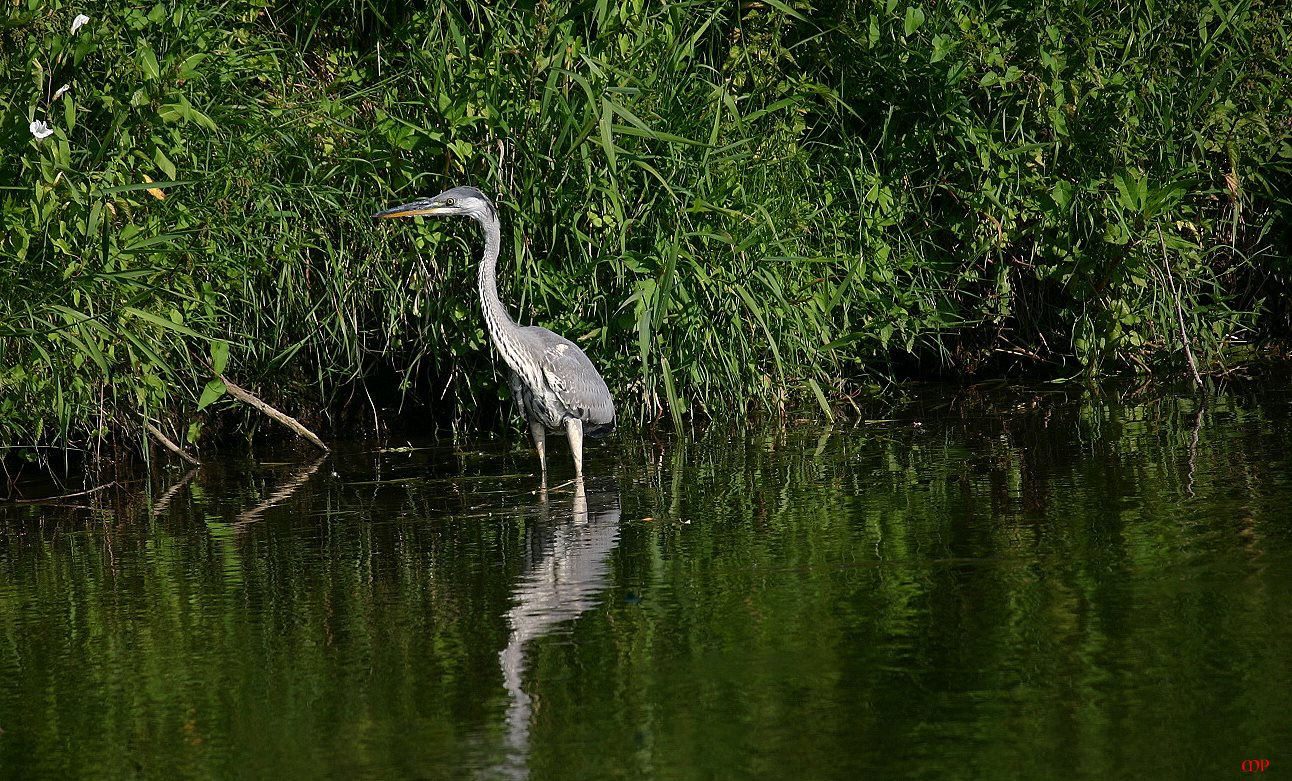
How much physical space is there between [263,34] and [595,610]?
425 centimetres

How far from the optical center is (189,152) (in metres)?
6.82

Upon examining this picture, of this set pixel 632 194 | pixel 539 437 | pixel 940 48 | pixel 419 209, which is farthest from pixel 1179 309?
pixel 419 209

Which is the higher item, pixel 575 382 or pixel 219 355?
pixel 219 355

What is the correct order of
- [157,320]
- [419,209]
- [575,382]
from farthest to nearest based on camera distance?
[419,209], [575,382], [157,320]

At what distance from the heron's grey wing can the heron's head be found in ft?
2.07

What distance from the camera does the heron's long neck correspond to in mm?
6898

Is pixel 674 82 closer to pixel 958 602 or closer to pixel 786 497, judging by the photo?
pixel 786 497

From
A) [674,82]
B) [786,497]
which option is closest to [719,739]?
[786,497]

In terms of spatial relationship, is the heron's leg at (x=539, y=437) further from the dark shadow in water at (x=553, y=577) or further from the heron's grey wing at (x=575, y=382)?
the dark shadow in water at (x=553, y=577)

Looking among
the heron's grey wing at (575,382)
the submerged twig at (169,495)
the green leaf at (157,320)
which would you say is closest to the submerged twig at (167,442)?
the submerged twig at (169,495)

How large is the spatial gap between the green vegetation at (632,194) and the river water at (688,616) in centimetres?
70

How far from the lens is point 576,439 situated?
6.88m

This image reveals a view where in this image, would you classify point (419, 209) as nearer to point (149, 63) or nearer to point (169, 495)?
point (149, 63)

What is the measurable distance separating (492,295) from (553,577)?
2289mm
